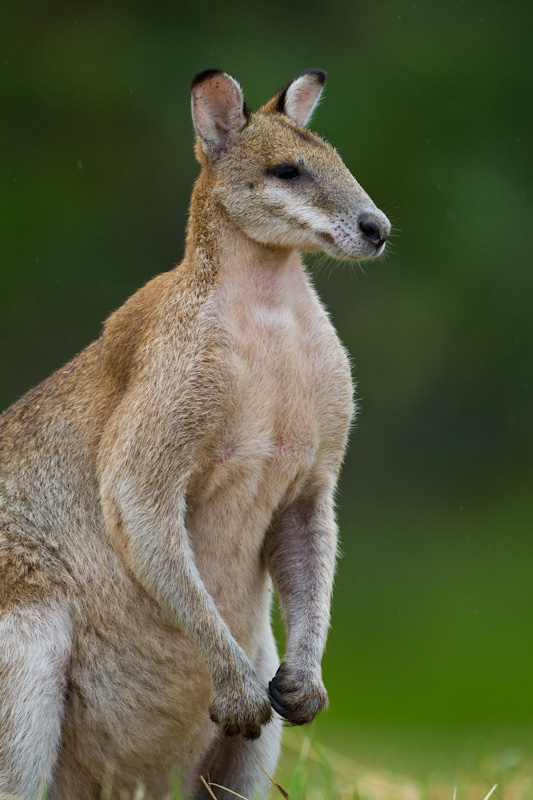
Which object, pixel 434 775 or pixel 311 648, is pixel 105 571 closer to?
pixel 311 648

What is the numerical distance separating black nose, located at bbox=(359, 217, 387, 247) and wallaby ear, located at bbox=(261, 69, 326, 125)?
656 mm

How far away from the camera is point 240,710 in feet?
13.2

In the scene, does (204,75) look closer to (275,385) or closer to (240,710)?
(275,385)

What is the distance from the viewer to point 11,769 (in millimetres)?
3953

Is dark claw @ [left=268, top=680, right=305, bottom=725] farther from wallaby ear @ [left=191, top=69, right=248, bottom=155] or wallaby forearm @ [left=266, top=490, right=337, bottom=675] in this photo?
wallaby ear @ [left=191, top=69, right=248, bottom=155]

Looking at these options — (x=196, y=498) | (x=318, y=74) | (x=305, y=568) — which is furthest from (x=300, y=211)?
(x=305, y=568)

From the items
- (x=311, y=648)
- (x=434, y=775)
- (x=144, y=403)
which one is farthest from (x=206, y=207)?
(x=434, y=775)

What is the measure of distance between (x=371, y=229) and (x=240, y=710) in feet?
5.43

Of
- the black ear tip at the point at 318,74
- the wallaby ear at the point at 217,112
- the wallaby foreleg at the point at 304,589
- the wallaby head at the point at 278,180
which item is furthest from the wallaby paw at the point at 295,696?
the black ear tip at the point at 318,74

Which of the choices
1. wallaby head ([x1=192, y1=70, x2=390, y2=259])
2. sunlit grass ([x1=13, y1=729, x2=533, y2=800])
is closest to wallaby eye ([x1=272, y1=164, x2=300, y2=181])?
wallaby head ([x1=192, y1=70, x2=390, y2=259])

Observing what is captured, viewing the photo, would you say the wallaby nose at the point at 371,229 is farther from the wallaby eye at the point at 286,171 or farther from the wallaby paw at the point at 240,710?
the wallaby paw at the point at 240,710

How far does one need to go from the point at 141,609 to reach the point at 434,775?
2.13 meters

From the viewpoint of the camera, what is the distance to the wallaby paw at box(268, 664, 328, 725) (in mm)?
4141

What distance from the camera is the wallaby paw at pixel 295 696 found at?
4.14 metres
